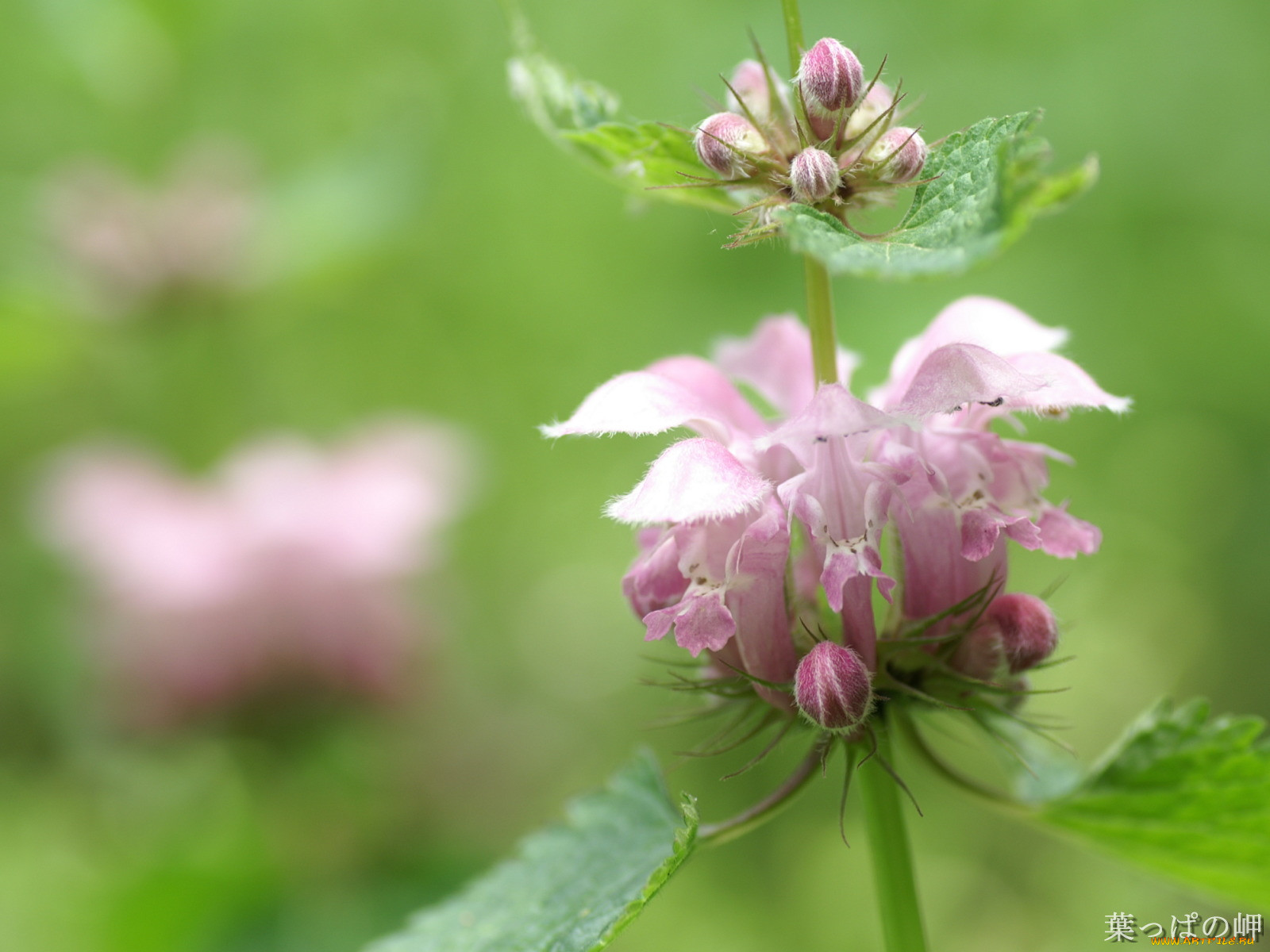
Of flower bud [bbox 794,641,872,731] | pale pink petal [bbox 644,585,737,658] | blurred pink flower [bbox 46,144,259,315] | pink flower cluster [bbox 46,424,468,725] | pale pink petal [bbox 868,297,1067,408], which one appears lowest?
flower bud [bbox 794,641,872,731]

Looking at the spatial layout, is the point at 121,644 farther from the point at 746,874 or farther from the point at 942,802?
the point at 942,802

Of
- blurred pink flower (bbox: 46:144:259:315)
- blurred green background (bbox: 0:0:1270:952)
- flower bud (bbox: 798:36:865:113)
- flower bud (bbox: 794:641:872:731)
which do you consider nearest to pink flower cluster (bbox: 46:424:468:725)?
blurred green background (bbox: 0:0:1270:952)

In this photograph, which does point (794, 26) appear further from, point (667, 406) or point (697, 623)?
point (697, 623)

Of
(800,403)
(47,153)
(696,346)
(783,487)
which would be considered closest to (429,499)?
(696,346)

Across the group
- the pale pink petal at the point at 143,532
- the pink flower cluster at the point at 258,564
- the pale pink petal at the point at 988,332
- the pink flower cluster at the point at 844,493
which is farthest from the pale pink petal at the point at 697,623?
the pale pink petal at the point at 143,532

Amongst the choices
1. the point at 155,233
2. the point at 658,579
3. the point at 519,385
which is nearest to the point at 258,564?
the point at 155,233

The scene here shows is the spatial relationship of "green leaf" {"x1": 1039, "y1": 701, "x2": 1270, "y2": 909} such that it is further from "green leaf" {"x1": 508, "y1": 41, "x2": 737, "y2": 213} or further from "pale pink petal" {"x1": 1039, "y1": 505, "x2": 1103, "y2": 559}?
"green leaf" {"x1": 508, "y1": 41, "x2": 737, "y2": 213}
